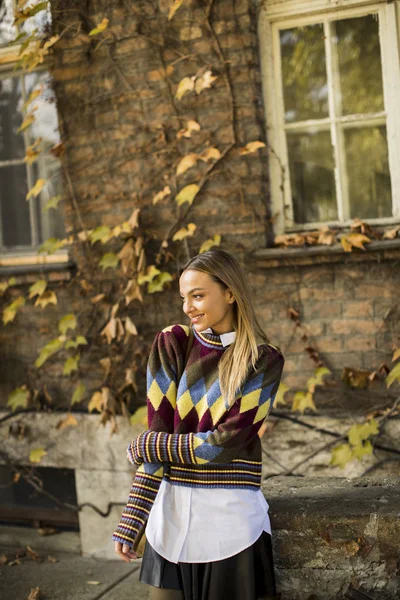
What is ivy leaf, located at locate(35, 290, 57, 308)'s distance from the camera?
4.96 metres

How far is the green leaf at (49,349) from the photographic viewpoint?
4949mm

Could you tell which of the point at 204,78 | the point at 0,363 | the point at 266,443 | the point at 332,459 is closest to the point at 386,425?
the point at 332,459

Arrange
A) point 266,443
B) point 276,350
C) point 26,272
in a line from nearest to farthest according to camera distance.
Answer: point 276,350
point 266,443
point 26,272

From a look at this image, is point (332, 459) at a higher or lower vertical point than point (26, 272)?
lower

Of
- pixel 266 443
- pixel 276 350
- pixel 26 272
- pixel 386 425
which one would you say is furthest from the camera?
pixel 26 272

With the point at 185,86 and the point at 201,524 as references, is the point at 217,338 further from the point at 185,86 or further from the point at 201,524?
the point at 185,86

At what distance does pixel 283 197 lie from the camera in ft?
15.2

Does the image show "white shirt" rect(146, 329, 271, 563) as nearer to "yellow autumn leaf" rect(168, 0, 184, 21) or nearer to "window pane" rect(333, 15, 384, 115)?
"window pane" rect(333, 15, 384, 115)

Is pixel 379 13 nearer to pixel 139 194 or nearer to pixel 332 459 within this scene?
pixel 139 194

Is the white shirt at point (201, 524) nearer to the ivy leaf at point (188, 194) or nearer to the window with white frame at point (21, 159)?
the ivy leaf at point (188, 194)

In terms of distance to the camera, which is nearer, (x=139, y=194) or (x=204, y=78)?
(x=204, y=78)

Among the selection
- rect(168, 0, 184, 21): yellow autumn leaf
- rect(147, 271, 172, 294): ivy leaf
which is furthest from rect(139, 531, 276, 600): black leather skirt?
rect(168, 0, 184, 21): yellow autumn leaf

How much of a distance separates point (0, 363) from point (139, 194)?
167 centimetres

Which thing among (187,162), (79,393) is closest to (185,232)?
(187,162)
